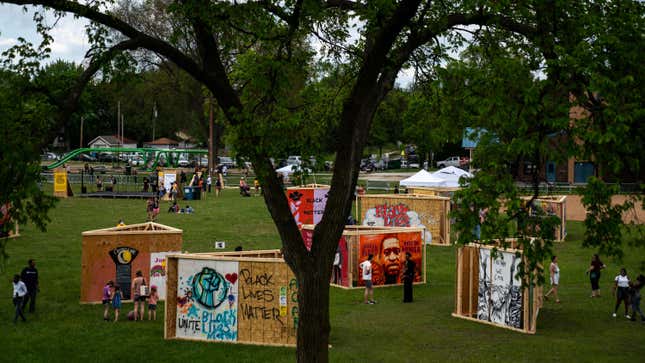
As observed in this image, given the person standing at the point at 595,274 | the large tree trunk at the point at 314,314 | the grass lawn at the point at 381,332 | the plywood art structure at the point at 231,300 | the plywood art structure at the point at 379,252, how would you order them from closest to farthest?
1. the large tree trunk at the point at 314,314
2. the grass lawn at the point at 381,332
3. the plywood art structure at the point at 231,300
4. the person standing at the point at 595,274
5. the plywood art structure at the point at 379,252

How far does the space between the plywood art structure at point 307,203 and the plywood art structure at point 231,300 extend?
17.0m

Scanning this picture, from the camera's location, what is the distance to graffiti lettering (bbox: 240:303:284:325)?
1820 centimetres

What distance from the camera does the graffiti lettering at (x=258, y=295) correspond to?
1823 cm

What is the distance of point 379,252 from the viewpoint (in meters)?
25.7

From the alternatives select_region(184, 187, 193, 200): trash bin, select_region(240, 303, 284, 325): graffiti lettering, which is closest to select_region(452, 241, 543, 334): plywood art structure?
select_region(240, 303, 284, 325): graffiti lettering

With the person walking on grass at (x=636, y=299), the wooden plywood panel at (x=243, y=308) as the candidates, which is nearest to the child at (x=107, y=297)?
the wooden plywood panel at (x=243, y=308)

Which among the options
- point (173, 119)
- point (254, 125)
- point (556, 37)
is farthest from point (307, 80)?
point (173, 119)

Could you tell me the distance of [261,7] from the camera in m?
→ 12.8

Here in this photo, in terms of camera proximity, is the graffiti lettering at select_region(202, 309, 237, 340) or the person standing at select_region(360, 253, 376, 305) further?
the person standing at select_region(360, 253, 376, 305)

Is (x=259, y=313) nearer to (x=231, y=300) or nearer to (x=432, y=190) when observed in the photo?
(x=231, y=300)

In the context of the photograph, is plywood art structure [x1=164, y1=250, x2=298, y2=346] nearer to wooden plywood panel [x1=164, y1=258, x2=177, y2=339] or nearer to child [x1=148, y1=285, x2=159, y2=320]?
wooden plywood panel [x1=164, y1=258, x2=177, y2=339]

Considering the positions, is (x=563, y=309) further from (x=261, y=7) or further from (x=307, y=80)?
(x=261, y=7)

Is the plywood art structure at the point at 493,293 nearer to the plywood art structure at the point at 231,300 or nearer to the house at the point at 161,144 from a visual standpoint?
the plywood art structure at the point at 231,300

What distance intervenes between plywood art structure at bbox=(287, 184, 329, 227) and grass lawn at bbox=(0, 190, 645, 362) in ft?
29.5
